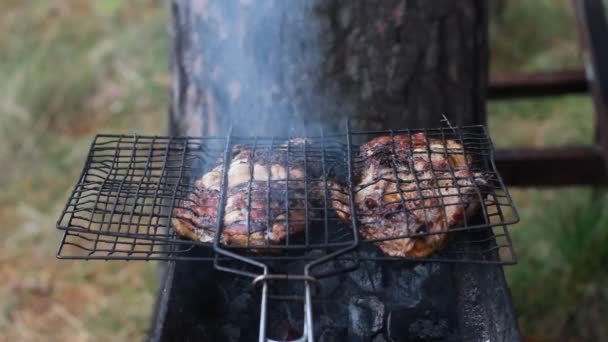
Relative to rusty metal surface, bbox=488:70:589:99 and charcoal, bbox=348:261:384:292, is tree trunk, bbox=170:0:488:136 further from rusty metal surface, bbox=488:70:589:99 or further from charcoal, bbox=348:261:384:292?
rusty metal surface, bbox=488:70:589:99

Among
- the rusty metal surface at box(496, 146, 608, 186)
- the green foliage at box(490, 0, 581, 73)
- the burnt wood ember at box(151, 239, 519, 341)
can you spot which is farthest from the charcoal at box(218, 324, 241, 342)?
the green foliage at box(490, 0, 581, 73)

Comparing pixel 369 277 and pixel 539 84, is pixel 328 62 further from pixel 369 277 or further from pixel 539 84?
pixel 539 84

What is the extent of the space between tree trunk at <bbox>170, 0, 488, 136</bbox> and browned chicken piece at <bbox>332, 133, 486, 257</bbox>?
1.69 ft

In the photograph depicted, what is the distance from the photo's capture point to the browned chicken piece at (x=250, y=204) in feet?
5.13

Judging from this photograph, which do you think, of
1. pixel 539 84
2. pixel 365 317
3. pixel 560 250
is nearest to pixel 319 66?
pixel 365 317

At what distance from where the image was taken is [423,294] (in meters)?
→ 1.77

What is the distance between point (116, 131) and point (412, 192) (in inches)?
135

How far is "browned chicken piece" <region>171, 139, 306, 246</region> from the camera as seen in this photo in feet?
5.13

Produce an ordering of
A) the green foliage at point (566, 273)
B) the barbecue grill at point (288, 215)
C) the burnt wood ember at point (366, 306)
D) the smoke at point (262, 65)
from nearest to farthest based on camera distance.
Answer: the barbecue grill at point (288, 215)
the burnt wood ember at point (366, 306)
the smoke at point (262, 65)
the green foliage at point (566, 273)

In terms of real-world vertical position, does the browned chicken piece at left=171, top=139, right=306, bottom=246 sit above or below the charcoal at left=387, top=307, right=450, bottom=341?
above

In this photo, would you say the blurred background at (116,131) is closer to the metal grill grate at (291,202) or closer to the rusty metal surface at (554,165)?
the rusty metal surface at (554,165)

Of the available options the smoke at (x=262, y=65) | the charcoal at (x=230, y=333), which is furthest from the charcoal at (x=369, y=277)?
the smoke at (x=262, y=65)

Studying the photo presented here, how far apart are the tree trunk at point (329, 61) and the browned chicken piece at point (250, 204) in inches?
21.8

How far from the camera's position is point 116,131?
4590 millimetres
